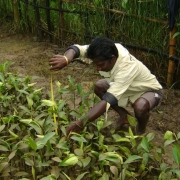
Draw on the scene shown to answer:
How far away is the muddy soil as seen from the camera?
12.4 feet

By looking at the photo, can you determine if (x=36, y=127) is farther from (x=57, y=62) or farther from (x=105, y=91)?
(x=105, y=91)

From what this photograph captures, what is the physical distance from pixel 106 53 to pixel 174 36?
1.56 meters

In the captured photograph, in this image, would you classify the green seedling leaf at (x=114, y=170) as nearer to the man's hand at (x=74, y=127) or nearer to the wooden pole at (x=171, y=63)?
the man's hand at (x=74, y=127)

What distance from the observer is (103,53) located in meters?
2.80

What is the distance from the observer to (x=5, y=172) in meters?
2.40

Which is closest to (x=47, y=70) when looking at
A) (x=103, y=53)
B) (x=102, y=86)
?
(x=102, y=86)

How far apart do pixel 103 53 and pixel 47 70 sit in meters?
2.59

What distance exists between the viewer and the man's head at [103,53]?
110 inches

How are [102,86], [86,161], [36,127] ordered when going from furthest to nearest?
[102,86]
[36,127]
[86,161]

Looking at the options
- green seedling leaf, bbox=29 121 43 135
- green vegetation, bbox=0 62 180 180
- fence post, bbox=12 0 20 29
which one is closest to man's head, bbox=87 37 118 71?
green vegetation, bbox=0 62 180 180

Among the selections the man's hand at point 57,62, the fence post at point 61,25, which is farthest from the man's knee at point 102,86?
the fence post at point 61,25

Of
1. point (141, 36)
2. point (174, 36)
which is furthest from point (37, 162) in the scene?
point (141, 36)

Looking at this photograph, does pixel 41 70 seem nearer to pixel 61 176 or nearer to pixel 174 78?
pixel 174 78

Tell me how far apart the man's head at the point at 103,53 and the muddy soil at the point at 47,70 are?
82 cm
